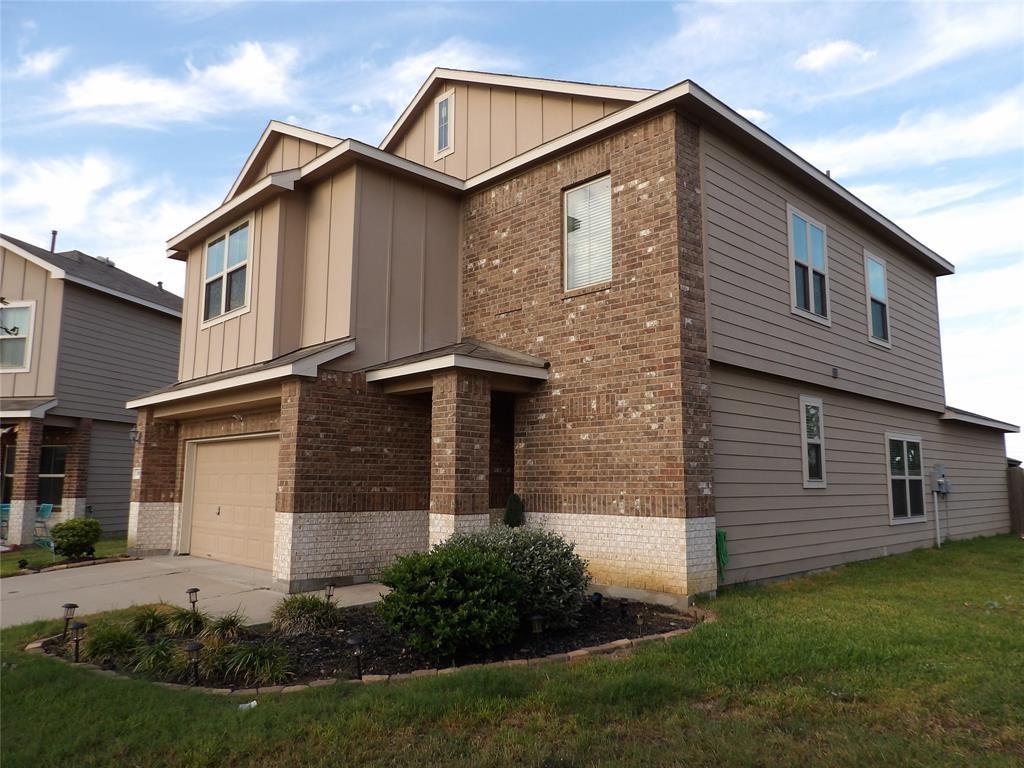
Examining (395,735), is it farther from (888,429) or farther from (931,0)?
(888,429)

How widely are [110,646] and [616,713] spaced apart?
442 cm

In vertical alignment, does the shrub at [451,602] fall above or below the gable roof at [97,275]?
below

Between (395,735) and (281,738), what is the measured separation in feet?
2.22

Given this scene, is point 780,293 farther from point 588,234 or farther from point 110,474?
point 110,474

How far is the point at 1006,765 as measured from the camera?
12.6 ft

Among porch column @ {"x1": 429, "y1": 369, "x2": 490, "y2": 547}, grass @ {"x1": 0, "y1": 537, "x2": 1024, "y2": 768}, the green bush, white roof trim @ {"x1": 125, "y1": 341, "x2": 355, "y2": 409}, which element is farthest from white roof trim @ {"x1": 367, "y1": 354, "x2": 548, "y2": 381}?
the green bush

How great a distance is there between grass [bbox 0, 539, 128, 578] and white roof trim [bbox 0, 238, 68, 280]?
6.47 meters

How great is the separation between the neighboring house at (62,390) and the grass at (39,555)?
132 centimetres

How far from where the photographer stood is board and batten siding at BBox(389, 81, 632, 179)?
1067 cm

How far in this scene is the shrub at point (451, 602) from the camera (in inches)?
230

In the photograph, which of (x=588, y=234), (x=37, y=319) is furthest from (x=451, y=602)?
(x=37, y=319)

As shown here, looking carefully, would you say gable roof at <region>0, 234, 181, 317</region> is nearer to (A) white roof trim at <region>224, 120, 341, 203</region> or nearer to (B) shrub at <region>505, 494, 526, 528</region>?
(A) white roof trim at <region>224, 120, 341, 203</region>

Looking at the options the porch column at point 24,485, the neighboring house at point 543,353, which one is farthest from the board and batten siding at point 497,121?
the porch column at point 24,485

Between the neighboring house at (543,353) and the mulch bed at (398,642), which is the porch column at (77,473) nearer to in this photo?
the neighboring house at (543,353)
